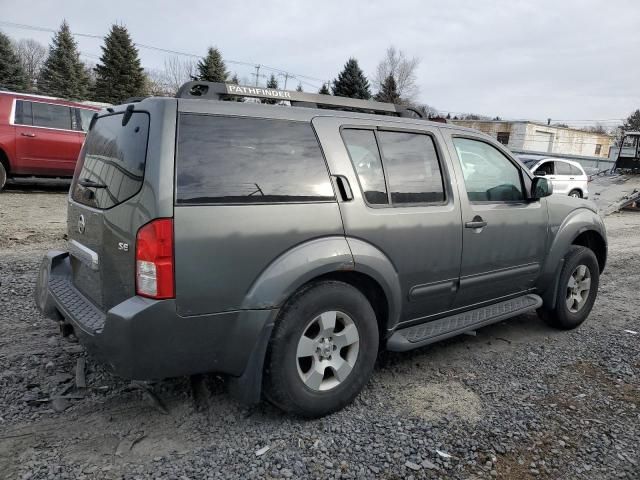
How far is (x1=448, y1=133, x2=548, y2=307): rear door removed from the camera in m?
3.52

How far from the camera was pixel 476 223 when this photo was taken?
349cm

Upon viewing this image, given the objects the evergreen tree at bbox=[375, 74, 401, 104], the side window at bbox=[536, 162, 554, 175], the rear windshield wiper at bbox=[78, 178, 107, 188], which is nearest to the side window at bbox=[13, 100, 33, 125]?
the rear windshield wiper at bbox=[78, 178, 107, 188]

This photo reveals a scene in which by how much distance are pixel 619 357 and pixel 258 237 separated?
10.8 feet

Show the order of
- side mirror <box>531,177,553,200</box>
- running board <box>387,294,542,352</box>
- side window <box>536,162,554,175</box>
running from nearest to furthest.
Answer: running board <box>387,294,542,352</box>
side mirror <box>531,177,553,200</box>
side window <box>536,162,554,175</box>

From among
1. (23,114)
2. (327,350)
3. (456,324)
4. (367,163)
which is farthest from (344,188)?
(23,114)

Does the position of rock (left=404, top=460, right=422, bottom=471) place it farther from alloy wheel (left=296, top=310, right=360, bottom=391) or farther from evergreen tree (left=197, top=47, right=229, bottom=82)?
evergreen tree (left=197, top=47, right=229, bottom=82)

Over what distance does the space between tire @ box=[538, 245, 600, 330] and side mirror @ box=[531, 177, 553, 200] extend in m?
0.78

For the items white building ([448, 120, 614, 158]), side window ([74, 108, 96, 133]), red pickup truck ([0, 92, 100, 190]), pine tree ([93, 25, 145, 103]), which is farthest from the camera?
white building ([448, 120, 614, 158])

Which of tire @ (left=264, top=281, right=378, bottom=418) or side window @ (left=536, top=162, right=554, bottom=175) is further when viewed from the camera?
side window @ (left=536, top=162, right=554, bottom=175)

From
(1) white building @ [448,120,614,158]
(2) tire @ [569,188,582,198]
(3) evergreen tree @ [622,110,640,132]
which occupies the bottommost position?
(2) tire @ [569,188,582,198]

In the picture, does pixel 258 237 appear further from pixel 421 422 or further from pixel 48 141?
pixel 48 141

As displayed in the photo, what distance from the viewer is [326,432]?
2699 mm

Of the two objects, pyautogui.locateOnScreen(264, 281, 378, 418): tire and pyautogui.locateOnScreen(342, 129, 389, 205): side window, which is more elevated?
pyautogui.locateOnScreen(342, 129, 389, 205): side window

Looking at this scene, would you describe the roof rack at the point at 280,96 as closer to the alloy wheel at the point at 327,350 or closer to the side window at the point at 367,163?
the side window at the point at 367,163
